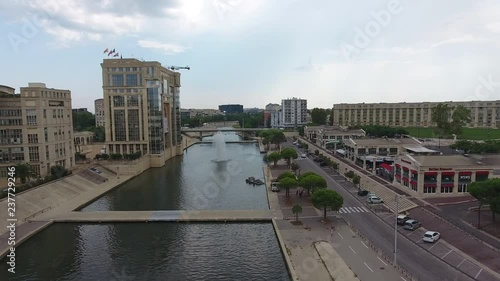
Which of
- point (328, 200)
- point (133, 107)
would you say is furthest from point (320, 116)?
point (328, 200)

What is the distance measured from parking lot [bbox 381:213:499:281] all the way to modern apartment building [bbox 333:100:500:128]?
386 ft

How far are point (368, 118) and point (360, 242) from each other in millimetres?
123002

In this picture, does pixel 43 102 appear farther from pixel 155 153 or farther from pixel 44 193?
pixel 155 153

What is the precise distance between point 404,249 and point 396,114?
124348mm

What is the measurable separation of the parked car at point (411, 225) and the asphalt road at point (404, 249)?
1224mm

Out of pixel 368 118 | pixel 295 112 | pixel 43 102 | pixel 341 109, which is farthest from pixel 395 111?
pixel 43 102

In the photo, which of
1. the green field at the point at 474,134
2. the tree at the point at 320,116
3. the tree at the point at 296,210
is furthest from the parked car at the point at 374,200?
the tree at the point at 320,116

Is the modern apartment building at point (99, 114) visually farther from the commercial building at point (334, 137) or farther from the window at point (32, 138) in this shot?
the window at point (32, 138)

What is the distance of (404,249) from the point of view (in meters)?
25.5

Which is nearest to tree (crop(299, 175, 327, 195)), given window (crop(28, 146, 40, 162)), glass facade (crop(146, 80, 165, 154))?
window (crop(28, 146, 40, 162))

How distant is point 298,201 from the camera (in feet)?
130

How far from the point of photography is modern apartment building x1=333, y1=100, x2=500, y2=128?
12775 cm

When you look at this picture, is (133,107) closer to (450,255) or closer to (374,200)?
(374,200)

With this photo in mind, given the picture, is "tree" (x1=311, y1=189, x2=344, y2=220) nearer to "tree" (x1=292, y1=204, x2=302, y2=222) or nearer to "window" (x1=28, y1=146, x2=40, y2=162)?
"tree" (x1=292, y1=204, x2=302, y2=222)
